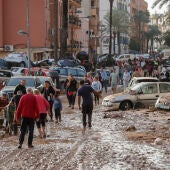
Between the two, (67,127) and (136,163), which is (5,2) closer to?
(67,127)

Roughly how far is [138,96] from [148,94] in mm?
556

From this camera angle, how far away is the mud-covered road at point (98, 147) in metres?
13.3

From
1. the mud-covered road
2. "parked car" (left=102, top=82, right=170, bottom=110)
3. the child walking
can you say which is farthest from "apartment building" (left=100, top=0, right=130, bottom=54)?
the mud-covered road

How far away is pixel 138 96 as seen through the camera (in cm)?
2841

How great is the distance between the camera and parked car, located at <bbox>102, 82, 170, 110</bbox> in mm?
Answer: 28141

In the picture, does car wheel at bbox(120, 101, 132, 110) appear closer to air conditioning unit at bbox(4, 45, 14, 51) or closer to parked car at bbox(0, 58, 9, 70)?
parked car at bbox(0, 58, 9, 70)

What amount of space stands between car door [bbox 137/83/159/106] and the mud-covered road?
4926 millimetres

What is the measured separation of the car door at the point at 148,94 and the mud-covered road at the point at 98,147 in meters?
4.93

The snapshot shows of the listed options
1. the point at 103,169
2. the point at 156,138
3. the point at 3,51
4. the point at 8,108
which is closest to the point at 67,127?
the point at 8,108

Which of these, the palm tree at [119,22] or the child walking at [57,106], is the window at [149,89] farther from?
the palm tree at [119,22]

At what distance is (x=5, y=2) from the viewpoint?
221 feet

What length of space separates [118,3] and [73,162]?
12867cm

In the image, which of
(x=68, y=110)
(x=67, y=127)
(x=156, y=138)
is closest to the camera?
(x=156, y=138)

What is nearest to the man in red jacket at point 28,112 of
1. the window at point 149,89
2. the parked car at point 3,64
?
the window at point 149,89
